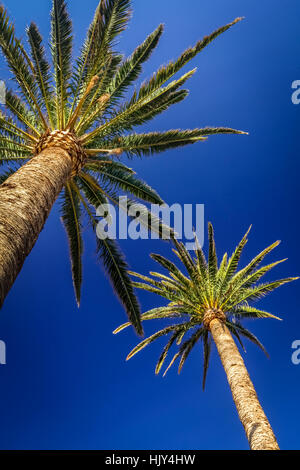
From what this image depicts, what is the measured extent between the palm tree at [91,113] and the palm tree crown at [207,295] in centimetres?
360

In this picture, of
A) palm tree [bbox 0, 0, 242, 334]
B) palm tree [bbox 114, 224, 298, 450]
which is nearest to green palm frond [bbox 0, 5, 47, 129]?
palm tree [bbox 0, 0, 242, 334]

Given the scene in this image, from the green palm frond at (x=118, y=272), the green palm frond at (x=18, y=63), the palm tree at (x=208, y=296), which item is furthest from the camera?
the palm tree at (x=208, y=296)

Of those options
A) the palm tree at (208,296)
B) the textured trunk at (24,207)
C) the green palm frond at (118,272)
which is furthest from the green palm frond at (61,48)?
the palm tree at (208,296)

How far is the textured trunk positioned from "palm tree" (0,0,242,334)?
1.80 feet

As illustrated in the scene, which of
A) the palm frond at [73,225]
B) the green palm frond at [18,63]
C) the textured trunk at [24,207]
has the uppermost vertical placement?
the green palm frond at [18,63]

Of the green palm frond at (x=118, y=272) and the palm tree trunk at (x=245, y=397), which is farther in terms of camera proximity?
the green palm frond at (x=118, y=272)

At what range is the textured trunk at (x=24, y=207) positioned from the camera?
3209 mm

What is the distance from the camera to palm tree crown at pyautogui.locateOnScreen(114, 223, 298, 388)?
11117mm

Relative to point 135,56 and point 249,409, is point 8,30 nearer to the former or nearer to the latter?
point 135,56

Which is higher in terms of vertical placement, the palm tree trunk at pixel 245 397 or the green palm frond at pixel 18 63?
the green palm frond at pixel 18 63

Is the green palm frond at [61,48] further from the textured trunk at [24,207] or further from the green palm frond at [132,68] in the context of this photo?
the textured trunk at [24,207]

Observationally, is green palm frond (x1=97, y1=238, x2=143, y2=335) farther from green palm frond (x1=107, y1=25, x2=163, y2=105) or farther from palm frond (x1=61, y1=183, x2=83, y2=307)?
green palm frond (x1=107, y1=25, x2=163, y2=105)

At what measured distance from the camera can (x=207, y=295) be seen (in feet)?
37.1
